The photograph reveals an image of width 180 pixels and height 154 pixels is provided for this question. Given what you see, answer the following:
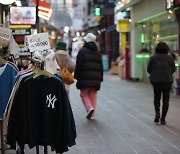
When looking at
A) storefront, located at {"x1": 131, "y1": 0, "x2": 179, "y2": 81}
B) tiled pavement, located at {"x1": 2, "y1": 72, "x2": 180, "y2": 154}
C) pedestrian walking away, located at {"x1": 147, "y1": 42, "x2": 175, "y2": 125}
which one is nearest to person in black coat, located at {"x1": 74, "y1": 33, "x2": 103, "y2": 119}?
tiled pavement, located at {"x1": 2, "y1": 72, "x2": 180, "y2": 154}

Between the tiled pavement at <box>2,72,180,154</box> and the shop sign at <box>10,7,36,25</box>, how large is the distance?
298 cm

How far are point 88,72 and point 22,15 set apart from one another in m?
4.62

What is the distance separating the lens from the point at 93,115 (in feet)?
33.7

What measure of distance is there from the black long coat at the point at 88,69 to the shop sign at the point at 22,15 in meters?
4.33

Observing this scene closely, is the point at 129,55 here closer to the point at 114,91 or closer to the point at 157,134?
the point at 114,91

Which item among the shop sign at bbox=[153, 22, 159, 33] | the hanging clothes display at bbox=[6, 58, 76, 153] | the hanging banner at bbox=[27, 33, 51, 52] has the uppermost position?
the shop sign at bbox=[153, 22, 159, 33]

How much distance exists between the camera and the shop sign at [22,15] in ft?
45.0

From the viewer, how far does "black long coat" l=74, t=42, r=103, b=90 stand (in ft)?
33.0

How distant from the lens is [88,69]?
10109mm

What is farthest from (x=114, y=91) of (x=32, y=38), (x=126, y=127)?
(x=32, y=38)

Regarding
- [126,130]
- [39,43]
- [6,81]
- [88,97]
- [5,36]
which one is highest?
[5,36]

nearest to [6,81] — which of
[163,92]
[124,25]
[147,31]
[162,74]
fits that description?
[162,74]

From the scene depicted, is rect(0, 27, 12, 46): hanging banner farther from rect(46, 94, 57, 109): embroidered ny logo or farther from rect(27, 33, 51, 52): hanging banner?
rect(46, 94, 57, 109): embroidered ny logo

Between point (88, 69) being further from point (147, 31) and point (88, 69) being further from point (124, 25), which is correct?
point (124, 25)
